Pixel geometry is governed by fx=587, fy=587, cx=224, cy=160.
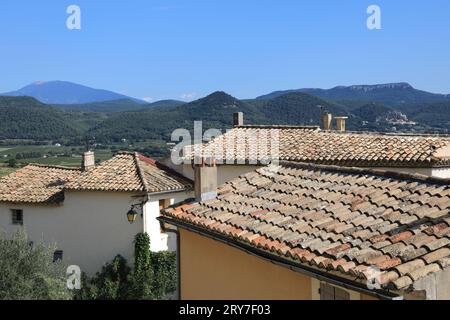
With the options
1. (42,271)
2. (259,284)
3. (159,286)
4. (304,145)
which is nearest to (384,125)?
(304,145)

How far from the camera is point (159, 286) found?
740 inches

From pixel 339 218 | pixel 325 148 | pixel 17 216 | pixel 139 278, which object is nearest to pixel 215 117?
pixel 17 216

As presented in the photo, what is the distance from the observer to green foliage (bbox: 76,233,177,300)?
59.3ft

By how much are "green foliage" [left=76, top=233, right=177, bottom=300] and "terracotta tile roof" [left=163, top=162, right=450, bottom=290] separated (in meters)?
9.29

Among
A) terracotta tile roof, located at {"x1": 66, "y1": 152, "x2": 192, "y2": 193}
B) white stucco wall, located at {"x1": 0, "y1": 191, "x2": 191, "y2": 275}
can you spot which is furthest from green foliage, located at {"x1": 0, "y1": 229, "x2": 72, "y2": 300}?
terracotta tile roof, located at {"x1": 66, "y1": 152, "x2": 192, "y2": 193}

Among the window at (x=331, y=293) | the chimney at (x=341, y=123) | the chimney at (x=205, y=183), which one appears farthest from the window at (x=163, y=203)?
the window at (x=331, y=293)

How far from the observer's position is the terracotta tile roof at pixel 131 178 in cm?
1986

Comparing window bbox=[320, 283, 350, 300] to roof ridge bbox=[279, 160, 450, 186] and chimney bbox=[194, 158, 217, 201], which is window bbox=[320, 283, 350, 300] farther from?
chimney bbox=[194, 158, 217, 201]

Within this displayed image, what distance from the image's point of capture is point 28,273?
13227 millimetres

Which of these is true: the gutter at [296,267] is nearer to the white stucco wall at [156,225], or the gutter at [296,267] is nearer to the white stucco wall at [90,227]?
the white stucco wall at [156,225]

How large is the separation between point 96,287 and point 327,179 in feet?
35.8

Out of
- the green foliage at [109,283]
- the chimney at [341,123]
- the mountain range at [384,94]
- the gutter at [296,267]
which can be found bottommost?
the green foliage at [109,283]

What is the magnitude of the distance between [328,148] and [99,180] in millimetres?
7969

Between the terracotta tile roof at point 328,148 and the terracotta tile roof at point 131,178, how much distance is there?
1737 mm
